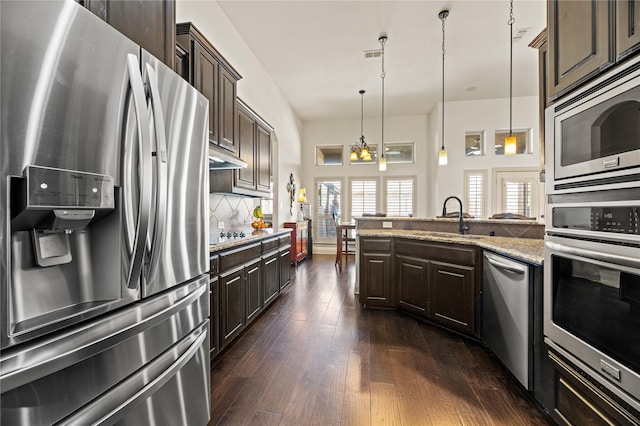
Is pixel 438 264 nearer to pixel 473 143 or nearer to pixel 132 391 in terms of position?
pixel 132 391

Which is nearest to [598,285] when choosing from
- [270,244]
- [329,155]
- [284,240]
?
[270,244]

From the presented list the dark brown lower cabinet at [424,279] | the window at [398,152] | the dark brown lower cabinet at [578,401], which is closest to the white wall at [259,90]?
the window at [398,152]

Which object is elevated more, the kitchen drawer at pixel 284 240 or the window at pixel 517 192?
the window at pixel 517 192

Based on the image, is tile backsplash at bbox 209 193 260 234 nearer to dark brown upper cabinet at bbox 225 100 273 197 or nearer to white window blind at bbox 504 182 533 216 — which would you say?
dark brown upper cabinet at bbox 225 100 273 197

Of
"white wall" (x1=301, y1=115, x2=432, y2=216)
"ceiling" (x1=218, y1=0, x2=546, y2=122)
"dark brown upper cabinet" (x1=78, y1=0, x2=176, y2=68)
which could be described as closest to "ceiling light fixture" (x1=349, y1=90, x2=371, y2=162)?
"white wall" (x1=301, y1=115, x2=432, y2=216)

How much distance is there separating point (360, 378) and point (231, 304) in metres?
1.12

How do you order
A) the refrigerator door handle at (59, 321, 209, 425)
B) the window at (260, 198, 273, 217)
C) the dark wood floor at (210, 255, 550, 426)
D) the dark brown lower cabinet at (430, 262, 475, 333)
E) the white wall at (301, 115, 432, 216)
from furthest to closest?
the white wall at (301, 115, 432, 216) < the window at (260, 198, 273, 217) < the dark brown lower cabinet at (430, 262, 475, 333) < the dark wood floor at (210, 255, 550, 426) < the refrigerator door handle at (59, 321, 209, 425)

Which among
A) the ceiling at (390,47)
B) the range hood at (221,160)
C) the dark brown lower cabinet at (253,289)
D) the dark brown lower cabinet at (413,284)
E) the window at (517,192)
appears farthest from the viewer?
the window at (517,192)

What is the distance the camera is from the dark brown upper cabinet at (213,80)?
2.15 m

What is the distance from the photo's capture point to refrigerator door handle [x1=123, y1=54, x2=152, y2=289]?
877 millimetres

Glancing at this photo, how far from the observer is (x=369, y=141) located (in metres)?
7.72

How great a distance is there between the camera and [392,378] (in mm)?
A: 1971

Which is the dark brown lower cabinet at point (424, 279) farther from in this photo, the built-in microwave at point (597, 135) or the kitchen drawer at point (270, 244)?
the built-in microwave at point (597, 135)

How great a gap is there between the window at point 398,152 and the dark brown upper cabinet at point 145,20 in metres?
6.77
